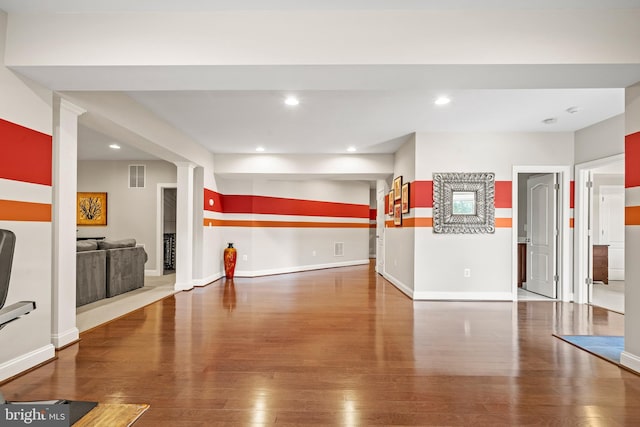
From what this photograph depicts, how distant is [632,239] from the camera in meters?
2.92

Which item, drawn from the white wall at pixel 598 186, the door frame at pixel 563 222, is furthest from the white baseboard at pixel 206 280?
the white wall at pixel 598 186

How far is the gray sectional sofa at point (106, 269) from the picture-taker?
16.9 feet

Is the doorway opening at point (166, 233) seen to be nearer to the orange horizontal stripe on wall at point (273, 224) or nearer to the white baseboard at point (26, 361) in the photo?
the orange horizontal stripe on wall at point (273, 224)

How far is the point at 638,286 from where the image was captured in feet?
9.37

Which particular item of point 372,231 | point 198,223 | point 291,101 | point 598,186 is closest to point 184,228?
point 198,223

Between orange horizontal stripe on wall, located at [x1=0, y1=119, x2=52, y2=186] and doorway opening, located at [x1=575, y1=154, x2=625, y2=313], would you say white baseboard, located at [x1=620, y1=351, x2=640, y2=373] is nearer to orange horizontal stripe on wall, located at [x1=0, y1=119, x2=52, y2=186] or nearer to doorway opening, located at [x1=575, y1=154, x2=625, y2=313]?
doorway opening, located at [x1=575, y1=154, x2=625, y2=313]

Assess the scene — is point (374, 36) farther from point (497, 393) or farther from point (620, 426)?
point (620, 426)

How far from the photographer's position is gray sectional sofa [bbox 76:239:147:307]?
5.14 metres

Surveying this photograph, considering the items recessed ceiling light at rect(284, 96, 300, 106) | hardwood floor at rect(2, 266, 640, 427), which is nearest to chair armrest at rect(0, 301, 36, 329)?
hardwood floor at rect(2, 266, 640, 427)

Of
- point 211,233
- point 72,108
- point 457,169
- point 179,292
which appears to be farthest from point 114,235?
point 457,169

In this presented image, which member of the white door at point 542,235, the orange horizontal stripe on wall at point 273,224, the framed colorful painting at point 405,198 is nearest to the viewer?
the white door at point 542,235

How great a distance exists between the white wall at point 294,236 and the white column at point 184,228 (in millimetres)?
1445

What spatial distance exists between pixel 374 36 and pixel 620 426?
2954 mm

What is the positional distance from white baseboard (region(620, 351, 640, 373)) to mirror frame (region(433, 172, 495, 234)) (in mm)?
2859
